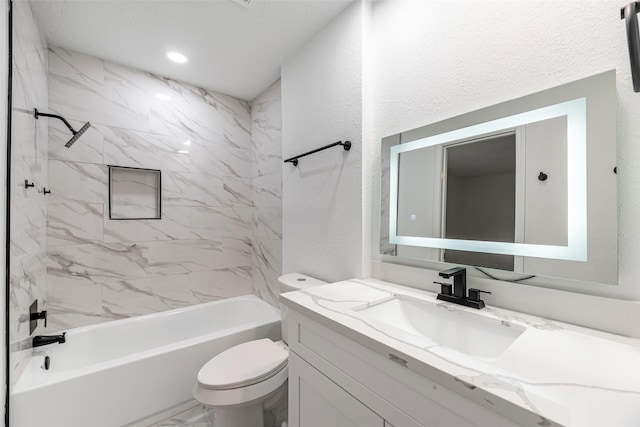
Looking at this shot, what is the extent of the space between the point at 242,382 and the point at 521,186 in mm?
1454

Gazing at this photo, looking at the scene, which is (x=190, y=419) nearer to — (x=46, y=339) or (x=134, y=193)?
(x=46, y=339)

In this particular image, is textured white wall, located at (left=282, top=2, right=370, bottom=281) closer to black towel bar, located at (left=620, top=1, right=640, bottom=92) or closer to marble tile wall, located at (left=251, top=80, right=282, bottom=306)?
marble tile wall, located at (left=251, top=80, right=282, bottom=306)

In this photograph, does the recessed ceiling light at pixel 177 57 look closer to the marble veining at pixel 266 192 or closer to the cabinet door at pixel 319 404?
the marble veining at pixel 266 192

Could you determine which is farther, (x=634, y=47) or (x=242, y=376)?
(x=242, y=376)

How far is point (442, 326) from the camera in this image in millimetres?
1008

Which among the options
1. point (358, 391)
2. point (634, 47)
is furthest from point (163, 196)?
point (634, 47)

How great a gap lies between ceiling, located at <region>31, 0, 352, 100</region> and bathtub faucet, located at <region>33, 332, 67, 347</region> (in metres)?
1.94

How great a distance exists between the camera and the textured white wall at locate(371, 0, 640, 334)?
0.76 metres

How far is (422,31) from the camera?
1.26 meters

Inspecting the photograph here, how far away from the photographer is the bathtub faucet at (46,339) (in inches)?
64.1

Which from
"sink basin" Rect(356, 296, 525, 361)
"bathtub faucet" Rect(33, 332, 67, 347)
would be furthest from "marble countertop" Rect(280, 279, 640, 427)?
"bathtub faucet" Rect(33, 332, 67, 347)

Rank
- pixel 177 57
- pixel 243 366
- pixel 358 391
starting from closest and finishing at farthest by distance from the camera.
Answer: pixel 358 391
pixel 243 366
pixel 177 57

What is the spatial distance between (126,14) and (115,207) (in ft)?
4.39

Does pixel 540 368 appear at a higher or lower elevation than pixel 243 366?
higher
